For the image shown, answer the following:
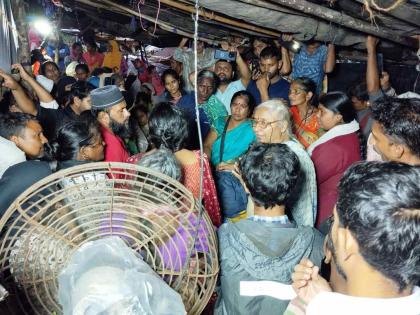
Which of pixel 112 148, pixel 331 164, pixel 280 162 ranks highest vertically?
pixel 280 162

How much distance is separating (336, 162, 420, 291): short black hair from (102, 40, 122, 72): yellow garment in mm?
8455

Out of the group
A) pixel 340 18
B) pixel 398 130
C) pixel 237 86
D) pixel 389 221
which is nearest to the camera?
pixel 389 221

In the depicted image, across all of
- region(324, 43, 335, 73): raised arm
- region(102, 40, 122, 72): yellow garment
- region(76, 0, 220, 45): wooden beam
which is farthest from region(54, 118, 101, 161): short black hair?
region(102, 40, 122, 72): yellow garment

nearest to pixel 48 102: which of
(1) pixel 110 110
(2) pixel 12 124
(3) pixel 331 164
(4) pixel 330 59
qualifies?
(1) pixel 110 110

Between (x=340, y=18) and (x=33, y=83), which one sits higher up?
(x=340, y=18)

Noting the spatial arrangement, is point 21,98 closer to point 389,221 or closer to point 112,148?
point 112,148

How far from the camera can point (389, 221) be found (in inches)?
35.2

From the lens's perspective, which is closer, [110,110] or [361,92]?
[110,110]

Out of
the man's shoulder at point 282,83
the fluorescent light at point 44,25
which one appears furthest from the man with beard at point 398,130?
the fluorescent light at point 44,25

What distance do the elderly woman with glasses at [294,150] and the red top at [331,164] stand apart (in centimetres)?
23

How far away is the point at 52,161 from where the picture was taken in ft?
6.83

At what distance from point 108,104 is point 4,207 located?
4.34 ft

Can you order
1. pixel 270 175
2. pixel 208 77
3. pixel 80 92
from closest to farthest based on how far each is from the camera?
pixel 270 175 < pixel 80 92 < pixel 208 77

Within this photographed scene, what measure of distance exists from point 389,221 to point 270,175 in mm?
721
